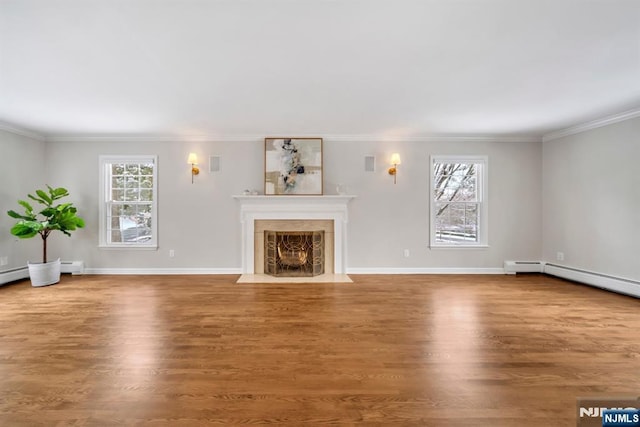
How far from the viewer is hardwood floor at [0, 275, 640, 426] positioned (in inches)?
67.3

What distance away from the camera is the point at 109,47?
2.34 meters

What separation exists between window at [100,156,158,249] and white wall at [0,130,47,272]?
107 cm

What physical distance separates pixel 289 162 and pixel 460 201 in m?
3.22

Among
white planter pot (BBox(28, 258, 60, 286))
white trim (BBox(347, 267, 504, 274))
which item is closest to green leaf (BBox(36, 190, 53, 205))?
white planter pot (BBox(28, 258, 60, 286))

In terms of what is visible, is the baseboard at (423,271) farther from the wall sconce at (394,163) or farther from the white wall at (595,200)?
the wall sconce at (394,163)

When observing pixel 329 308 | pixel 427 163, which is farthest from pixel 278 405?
pixel 427 163

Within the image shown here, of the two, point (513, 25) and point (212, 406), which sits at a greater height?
point (513, 25)

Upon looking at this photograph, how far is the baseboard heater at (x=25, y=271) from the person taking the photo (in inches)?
180

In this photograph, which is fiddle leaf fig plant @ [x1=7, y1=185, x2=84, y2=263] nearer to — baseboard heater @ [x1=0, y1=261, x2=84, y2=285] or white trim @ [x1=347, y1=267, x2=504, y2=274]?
baseboard heater @ [x1=0, y1=261, x2=84, y2=285]

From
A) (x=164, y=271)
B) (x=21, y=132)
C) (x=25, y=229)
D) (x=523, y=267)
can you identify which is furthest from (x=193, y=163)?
(x=523, y=267)

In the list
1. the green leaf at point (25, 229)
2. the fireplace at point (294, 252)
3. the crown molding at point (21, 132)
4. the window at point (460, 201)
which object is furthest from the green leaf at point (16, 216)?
the window at point (460, 201)

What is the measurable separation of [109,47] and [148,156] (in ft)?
10.7

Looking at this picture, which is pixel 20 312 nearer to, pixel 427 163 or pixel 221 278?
pixel 221 278

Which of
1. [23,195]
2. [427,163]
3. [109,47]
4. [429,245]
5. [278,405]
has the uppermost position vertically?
[109,47]
